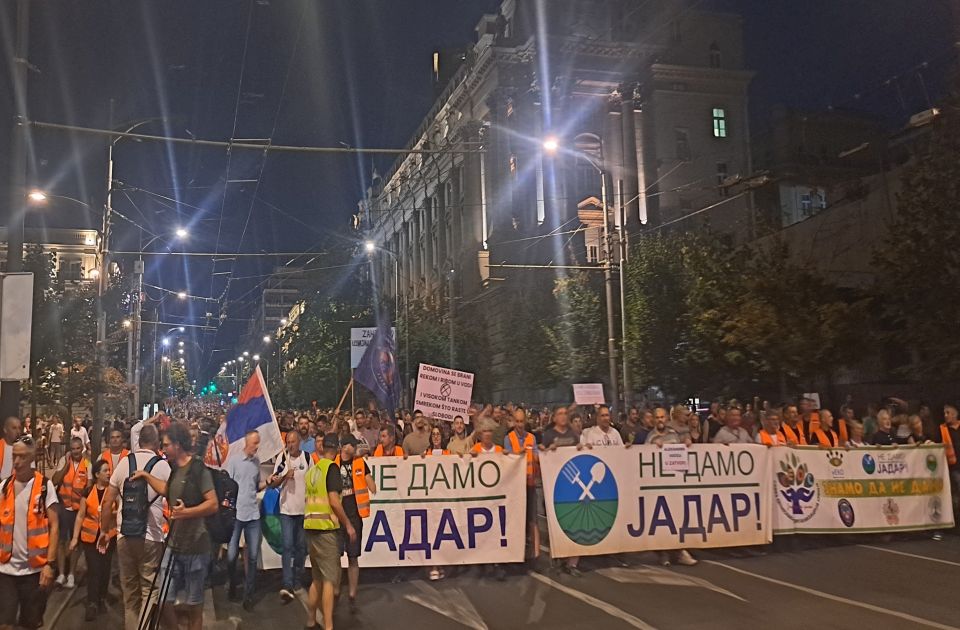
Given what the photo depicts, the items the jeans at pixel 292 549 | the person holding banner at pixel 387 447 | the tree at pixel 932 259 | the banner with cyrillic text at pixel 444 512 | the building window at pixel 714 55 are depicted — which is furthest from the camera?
the building window at pixel 714 55

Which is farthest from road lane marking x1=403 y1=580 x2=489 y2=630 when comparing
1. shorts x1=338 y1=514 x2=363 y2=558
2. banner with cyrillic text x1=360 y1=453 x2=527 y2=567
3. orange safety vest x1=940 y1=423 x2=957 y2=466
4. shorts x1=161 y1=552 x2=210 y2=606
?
orange safety vest x1=940 y1=423 x2=957 y2=466

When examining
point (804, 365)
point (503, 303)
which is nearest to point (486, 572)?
point (804, 365)

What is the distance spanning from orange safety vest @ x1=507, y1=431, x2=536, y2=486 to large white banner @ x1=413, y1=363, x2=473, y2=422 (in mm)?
4541

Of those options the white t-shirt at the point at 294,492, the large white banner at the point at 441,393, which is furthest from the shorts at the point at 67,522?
the large white banner at the point at 441,393

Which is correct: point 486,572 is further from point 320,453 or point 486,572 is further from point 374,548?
point 320,453

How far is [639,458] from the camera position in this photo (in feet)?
35.0

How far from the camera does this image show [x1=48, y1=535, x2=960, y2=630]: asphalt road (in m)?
7.89

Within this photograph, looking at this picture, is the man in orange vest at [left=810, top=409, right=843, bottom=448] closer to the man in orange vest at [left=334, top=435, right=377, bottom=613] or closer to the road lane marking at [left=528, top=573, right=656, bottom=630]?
the road lane marking at [left=528, top=573, right=656, bottom=630]

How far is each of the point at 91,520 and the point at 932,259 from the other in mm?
14891

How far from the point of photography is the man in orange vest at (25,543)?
6.18m

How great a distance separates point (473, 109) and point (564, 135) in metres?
7.32

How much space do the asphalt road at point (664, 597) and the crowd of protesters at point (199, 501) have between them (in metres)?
0.30

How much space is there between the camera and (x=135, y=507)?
6.73 metres

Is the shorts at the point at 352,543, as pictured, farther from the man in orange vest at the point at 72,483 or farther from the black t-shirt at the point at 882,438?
the black t-shirt at the point at 882,438
